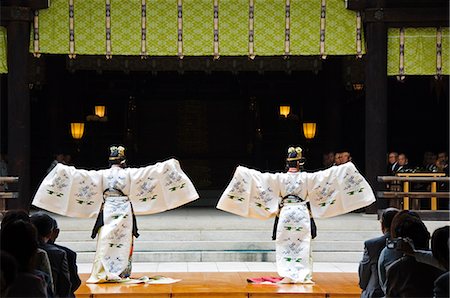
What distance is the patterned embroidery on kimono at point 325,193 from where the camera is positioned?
1077 cm

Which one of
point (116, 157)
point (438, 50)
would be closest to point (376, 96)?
point (438, 50)

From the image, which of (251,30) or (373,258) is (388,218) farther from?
(251,30)

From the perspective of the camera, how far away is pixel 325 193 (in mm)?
10797

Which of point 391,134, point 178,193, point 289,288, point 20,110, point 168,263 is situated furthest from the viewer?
point 391,134

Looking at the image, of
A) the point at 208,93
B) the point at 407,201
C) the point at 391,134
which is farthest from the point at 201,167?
the point at 407,201

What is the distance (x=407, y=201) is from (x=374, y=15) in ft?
10.6

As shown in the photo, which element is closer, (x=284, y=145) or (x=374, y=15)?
(x=374, y=15)

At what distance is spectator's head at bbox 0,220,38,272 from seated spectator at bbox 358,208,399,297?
344cm

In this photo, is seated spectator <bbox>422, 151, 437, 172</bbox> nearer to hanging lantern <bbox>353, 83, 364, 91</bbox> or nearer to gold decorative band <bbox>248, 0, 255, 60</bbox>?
hanging lantern <bbox>353, 83, 364, 91</bbox>

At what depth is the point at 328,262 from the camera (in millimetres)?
12750

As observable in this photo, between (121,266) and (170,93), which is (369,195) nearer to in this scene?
(121,266)

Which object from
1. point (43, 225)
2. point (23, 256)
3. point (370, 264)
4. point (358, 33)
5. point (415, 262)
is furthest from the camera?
point (358, 33)

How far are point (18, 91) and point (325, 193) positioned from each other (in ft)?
20.7

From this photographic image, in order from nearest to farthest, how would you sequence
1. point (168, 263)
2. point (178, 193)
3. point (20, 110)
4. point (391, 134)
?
point (178, 193) < point (168, 263) < point (20, 110) < point (391, 134)
